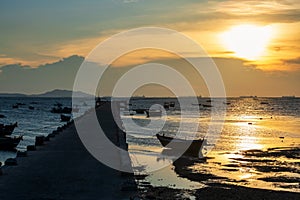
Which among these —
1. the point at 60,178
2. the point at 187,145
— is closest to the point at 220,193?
the point at 60,178

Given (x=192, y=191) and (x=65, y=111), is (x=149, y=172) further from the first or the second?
(x=65, y=111)

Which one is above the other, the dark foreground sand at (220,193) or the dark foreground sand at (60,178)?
the dark foreground sand at (60,178)

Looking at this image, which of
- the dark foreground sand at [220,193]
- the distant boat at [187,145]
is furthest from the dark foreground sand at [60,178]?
the distant boat at [187,145]

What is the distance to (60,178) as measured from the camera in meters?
17.7

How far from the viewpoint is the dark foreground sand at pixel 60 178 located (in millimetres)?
15039

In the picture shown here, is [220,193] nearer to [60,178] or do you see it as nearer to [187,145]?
[60,178]

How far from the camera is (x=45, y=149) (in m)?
26.8

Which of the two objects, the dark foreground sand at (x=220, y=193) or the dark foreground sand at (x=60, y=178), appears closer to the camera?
the dark foreground sand at (x=60, y=178)

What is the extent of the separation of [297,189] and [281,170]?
20.0 ft

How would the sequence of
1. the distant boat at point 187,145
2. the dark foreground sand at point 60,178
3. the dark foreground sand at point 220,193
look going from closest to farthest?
the dark foreground sand at point 60,178
the dark foreground sand at point 220,193
the distant boat at point 187,145

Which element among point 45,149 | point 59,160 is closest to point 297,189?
point 59,160

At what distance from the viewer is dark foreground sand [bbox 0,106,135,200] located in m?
15.0

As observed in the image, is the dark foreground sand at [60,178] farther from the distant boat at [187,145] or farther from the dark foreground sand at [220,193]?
the distant boat at [187,145]

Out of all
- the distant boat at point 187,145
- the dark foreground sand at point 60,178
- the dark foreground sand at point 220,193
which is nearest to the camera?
the dark foreground sand at point 60,178
